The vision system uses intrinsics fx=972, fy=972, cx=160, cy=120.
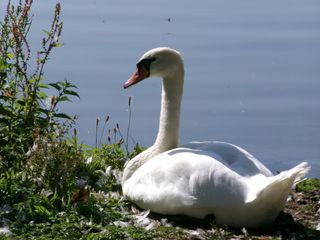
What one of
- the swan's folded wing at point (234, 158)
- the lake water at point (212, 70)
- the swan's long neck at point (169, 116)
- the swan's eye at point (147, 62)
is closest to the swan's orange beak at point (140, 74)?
the swan's eye at point (147, 62)

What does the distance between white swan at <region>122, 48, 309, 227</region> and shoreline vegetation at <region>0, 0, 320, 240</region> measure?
0.13 m

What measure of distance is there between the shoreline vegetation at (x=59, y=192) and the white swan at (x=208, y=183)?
0.13 metres

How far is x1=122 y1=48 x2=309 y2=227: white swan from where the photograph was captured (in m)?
6.75

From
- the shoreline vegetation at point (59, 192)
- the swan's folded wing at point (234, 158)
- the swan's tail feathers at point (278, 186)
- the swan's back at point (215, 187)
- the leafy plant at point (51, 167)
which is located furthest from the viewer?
the leafy plant at point (51, 167)

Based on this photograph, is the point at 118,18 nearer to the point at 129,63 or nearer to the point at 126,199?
the point at 129,63

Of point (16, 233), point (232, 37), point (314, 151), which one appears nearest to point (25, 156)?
point (16, 233)

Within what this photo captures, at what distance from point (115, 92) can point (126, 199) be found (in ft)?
18.6

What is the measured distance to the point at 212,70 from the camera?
14.5 meters

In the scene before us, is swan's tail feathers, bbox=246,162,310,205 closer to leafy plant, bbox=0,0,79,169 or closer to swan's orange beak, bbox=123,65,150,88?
swan's orange beak, bbox=123,65,150,88

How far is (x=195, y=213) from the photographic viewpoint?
22.9 ft

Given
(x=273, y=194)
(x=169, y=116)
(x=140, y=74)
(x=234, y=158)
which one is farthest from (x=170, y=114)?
(x=273, y=194)

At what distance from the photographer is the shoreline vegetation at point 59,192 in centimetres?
689

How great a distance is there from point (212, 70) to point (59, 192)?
292 inches

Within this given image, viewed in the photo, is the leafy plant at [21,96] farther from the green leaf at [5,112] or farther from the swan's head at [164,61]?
the swan's head at [164,61]
